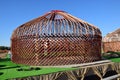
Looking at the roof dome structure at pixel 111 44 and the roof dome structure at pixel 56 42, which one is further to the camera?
the roof dome structure at pixel 111 44

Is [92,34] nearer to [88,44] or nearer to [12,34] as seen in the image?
[88,44]

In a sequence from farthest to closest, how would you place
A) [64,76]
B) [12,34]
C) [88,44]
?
[12,34]
[88,44]
[64,76]

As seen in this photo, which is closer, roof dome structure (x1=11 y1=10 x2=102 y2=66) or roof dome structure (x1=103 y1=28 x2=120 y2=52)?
roof dome structure (x1=11 y1=10 x2=102 y2=66)

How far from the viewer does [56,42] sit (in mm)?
10797

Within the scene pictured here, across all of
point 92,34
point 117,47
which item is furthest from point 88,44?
point 117,47

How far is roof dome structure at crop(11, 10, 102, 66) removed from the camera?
425 inches

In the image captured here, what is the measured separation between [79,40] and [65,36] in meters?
0.72

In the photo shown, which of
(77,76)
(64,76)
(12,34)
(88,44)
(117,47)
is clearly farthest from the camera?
(117,47)

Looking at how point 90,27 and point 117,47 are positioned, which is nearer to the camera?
point 90,27

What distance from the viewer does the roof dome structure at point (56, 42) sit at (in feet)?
35.4

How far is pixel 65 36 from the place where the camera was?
427 inches

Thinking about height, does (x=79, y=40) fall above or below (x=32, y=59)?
above

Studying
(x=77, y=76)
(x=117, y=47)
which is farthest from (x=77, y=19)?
(x=117, y=47)

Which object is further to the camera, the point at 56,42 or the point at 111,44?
the point at 111,44
